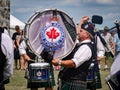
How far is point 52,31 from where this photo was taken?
689 cm

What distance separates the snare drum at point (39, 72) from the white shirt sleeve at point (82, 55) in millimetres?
2175

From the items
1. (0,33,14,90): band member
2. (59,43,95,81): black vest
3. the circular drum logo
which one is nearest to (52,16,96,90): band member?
(59,43,95,81): black vest

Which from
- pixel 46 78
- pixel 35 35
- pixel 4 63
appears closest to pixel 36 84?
pixel 46 78

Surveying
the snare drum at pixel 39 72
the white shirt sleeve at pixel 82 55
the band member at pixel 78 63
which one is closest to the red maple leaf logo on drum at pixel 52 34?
the band member at pixel 78 63

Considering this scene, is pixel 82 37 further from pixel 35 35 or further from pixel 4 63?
pixel 4 63

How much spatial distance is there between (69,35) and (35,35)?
1.65ft

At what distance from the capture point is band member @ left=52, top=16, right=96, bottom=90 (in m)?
6.33

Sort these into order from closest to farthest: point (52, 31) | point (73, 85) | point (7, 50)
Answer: point (7, 50)
point (73, 85)
point (52, 31)

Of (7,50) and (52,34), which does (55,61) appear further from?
(7,50)

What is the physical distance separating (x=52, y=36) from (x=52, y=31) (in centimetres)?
10

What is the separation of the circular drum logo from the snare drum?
5.46ft

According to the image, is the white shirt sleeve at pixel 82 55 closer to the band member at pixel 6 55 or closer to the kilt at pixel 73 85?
the kilt at pixel 73 85

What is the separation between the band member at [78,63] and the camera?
6.33 metres

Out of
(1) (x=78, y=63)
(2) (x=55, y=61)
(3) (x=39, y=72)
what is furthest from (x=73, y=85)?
(3) (x=39, y=72)
